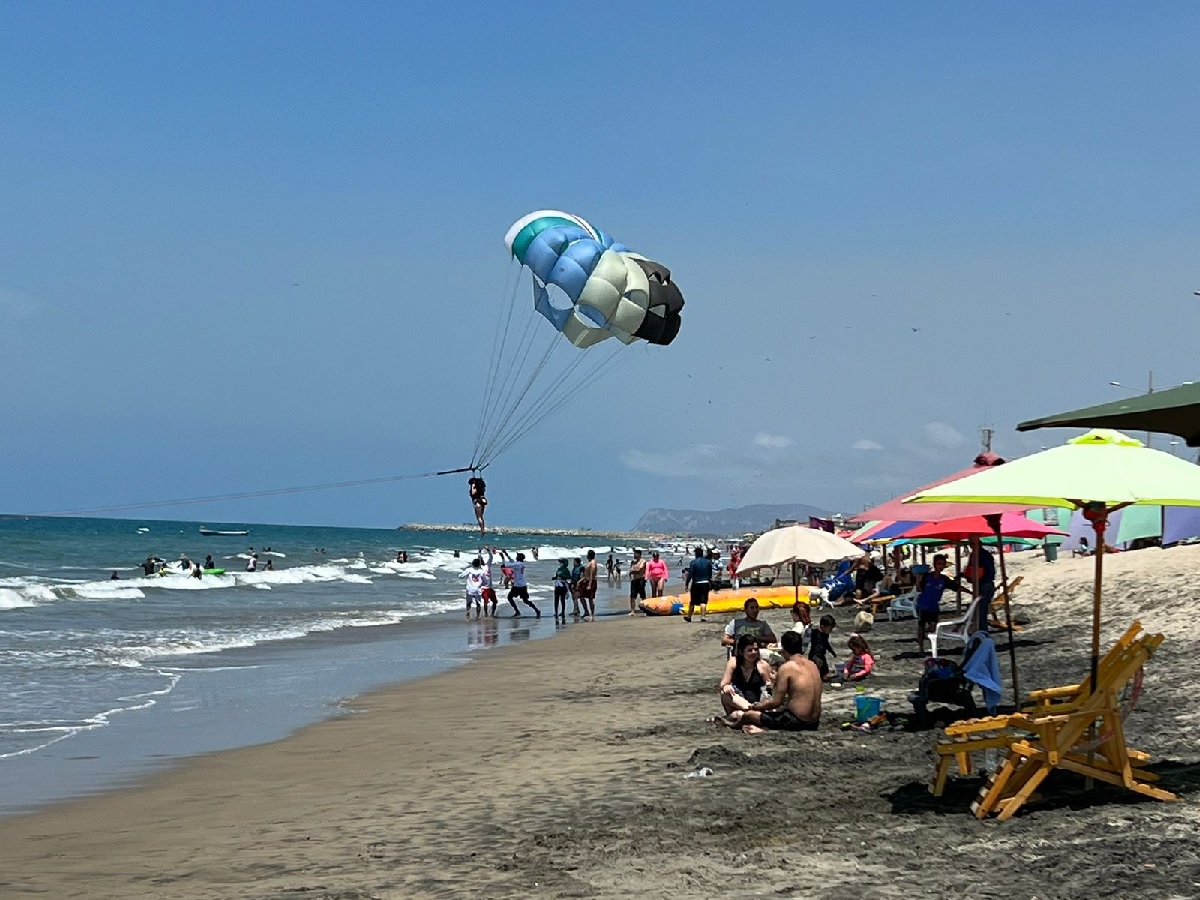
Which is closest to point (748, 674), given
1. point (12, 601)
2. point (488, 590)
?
point (488, 590)

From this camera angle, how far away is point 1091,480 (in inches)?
296

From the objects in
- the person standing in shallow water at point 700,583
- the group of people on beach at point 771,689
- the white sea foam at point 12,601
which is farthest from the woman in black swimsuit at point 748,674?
the white sea foam at point 12,601

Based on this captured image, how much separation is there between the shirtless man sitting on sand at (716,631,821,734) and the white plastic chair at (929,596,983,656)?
2870mm

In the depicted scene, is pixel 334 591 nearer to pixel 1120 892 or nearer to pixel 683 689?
pixel 683 689

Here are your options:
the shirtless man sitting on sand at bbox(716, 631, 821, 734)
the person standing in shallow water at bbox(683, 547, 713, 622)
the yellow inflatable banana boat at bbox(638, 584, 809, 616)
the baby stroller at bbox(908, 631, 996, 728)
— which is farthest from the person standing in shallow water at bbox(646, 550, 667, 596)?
the baby stroller at bbox(908, 631, 996, 728)

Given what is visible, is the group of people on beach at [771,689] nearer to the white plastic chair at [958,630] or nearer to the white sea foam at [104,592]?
the white plastic chair at [958,630]

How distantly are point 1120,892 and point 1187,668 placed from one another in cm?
702

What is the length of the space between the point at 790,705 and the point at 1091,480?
12.8ft

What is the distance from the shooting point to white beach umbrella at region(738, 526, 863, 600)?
18797mm

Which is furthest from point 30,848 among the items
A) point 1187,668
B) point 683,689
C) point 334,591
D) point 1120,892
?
point 334,591

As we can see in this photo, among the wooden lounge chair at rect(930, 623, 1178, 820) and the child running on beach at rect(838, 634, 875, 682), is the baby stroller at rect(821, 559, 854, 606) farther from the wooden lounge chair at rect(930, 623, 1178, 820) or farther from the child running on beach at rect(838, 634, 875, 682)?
the wooden lounge chair at rect(930, 623, 1178, 820)

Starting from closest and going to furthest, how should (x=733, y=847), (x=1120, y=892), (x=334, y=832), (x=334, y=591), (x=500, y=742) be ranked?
(x=1120, y=892), (x=733, y=847), (x=334, y=832), (x=500, y=742), (x=334, y=591)

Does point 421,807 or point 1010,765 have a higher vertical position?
point 1010,765

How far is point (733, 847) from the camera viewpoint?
6.88m
